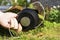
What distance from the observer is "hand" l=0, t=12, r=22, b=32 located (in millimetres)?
10523

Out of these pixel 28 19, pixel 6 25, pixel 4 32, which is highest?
pixel 28 19

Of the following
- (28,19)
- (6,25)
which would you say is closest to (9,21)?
(6,25)

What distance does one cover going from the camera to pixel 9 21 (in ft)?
35.0

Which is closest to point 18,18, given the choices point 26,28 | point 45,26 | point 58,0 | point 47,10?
point 26,28

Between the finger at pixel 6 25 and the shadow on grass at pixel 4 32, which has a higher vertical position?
the finger at pixel 6 25

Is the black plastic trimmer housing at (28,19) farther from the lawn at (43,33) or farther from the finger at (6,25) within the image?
the finger at (6,25)

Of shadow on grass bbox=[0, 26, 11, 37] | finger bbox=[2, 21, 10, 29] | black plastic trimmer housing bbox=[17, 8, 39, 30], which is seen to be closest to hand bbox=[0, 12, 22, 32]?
finger bbox=[2, 21, 10, 29]

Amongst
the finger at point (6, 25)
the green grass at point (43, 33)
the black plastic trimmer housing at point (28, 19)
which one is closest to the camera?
the green grass at point (43, 33)

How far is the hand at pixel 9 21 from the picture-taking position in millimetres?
10523

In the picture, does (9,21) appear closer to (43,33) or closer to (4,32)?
(4,32)

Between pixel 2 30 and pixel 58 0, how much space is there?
433 cm

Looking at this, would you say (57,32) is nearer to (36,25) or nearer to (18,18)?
(36,25)

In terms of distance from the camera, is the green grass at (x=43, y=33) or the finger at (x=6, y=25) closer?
the green grass at (x=43, y=33)

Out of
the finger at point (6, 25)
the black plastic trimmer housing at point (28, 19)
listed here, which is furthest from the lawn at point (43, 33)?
the finger at point (6, 25)
